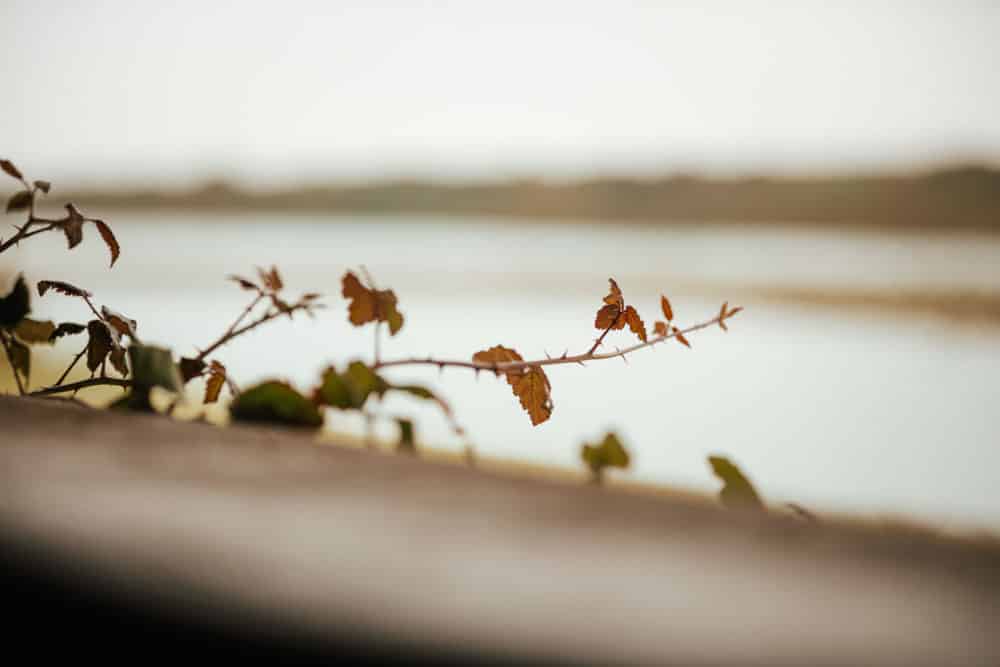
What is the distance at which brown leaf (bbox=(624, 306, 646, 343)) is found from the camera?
1.69ft

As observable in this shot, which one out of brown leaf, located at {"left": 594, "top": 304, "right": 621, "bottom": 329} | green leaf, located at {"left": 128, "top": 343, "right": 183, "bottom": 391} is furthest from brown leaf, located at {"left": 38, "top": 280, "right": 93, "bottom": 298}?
brown leaf, located at {"left": 594, "top": 304, "right": 621, "bottom": 329}

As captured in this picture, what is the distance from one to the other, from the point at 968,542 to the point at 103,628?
8.0 inches

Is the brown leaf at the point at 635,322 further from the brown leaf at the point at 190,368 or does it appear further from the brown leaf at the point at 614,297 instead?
the brown leaf at the point at 190,368

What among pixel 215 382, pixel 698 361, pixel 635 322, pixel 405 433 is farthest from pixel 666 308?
pixel 698 361

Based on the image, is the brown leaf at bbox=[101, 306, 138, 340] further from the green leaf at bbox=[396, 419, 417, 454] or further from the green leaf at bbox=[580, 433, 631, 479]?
the green leaf at bbox=[580, 433, 631, 479]

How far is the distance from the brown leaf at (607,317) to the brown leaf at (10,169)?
16.1 inches

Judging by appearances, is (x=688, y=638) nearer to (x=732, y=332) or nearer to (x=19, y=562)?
(x=19, y=562)

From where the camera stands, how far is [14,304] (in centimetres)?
53

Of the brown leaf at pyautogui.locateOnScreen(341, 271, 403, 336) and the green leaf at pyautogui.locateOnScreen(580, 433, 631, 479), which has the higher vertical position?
the brown leaf at pyautogui.locateOnScreen(341, 271, 403, 336)

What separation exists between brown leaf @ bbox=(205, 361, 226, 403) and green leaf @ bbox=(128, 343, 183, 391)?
114 millimetres

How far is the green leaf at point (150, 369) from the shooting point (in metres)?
0.43

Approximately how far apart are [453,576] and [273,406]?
0.30 metres

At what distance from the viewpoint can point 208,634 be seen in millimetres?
163

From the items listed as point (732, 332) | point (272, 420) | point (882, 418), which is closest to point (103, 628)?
point (272, 420)
